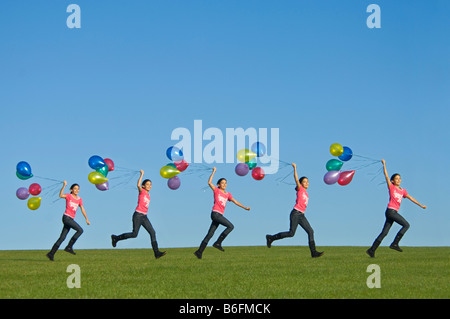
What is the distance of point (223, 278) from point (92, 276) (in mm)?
3192

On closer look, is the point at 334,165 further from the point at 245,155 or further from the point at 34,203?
the point at 34,203

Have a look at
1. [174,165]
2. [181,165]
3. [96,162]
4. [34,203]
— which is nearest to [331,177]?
[181,165]

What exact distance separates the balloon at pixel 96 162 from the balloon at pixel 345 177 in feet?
27.8

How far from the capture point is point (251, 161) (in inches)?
776

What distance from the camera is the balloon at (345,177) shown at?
19.0 m

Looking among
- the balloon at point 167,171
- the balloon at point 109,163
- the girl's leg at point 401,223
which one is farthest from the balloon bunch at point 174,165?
the girl's leg at point 401,223

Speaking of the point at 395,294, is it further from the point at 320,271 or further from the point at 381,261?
the point at 381,261

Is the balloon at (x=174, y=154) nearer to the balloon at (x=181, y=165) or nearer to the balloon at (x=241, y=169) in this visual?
the balloon at (x=181, y=165)

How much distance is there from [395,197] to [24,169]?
13.4 meters

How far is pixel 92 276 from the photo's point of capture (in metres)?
13.8

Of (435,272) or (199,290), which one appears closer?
(199,290)
